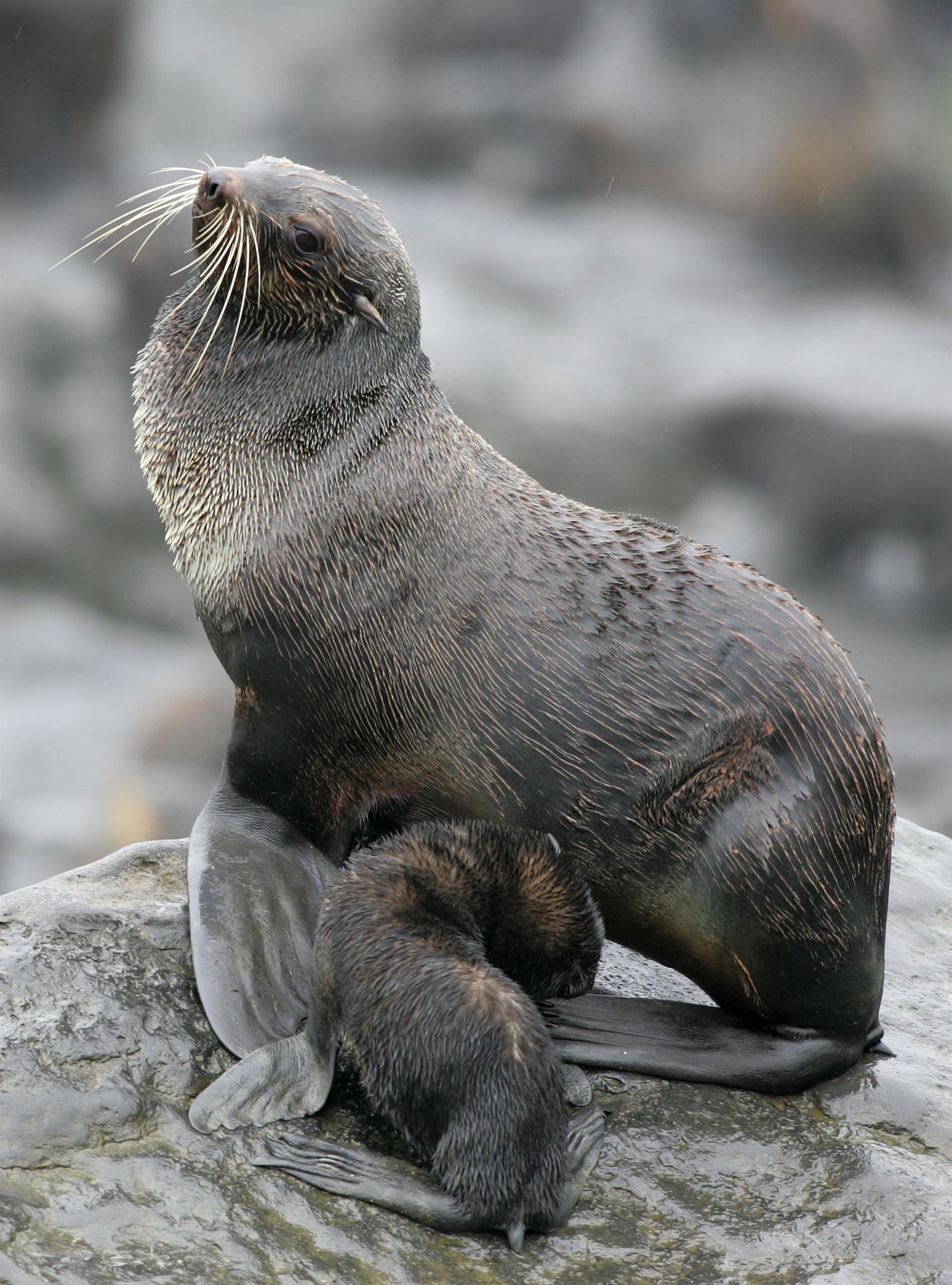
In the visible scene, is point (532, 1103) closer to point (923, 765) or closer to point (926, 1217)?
point (926, 1217)

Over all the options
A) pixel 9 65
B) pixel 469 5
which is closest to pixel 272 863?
pixel 9 65

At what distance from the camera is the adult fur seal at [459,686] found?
15.9 ft

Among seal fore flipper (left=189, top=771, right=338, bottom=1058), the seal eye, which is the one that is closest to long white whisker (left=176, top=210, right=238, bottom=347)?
the seal eye

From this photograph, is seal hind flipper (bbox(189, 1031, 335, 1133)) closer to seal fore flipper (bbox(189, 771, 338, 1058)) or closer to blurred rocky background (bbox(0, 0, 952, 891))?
seal fore flipper (bbox(189, 771, 338, 1058))

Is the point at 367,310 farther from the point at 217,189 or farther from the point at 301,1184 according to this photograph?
the point at 301,1184

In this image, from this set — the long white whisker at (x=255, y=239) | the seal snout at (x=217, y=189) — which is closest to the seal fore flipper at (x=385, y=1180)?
the long white whisker at (x=255, y=239)

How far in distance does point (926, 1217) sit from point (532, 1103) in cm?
125

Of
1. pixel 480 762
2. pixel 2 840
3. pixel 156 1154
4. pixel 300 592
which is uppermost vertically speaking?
pixel 300 592

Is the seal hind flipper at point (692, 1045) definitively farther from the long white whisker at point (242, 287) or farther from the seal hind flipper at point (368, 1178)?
the long white whisker at point (242, 287)

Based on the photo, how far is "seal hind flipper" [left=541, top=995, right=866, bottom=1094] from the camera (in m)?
4.84

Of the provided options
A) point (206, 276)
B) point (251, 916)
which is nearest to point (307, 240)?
point (206, 276)

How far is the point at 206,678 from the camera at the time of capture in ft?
44.4

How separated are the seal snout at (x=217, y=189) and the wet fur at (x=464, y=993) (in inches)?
88.1

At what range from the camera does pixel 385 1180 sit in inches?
163
